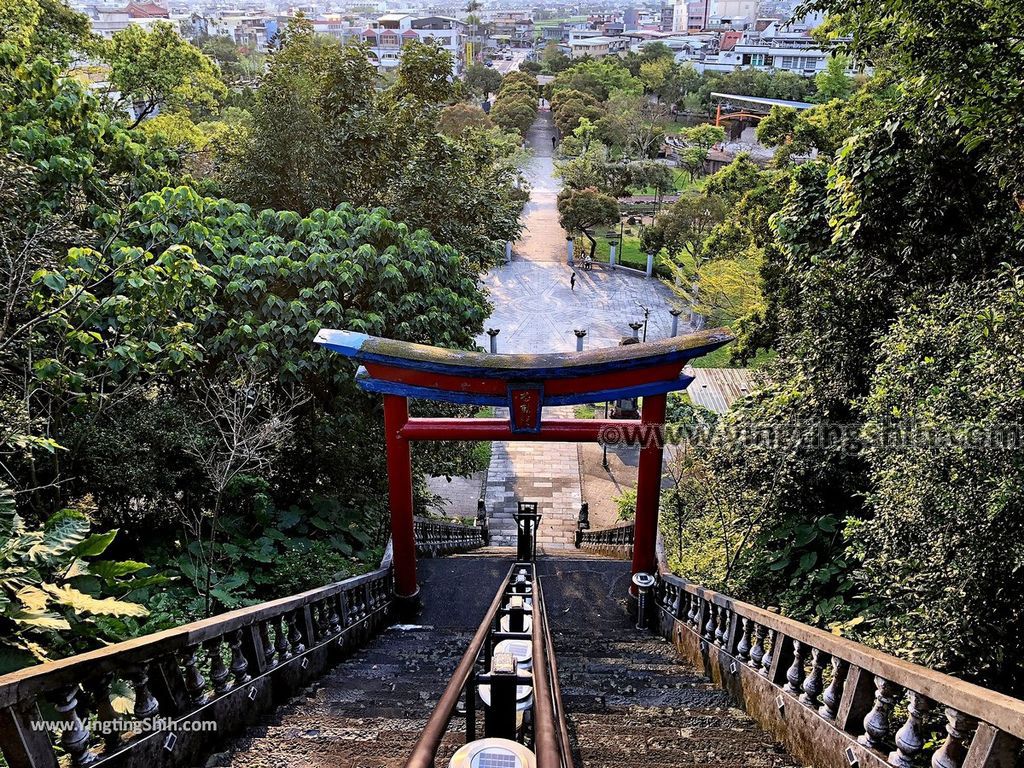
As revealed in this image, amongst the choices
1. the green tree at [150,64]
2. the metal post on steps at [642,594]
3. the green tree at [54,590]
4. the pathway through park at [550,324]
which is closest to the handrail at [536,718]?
the green tree at [54,590]

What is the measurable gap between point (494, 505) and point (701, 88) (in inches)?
2269

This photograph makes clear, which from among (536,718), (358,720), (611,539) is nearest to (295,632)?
(358,720)

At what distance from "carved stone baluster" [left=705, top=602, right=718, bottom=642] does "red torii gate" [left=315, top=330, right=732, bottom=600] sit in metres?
1.87

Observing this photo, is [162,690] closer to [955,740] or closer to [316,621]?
[316,621]

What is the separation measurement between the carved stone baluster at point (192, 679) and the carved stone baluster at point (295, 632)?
1.23 m

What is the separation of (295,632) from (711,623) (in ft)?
10.8

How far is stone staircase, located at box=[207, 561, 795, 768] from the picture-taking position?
3785 mm

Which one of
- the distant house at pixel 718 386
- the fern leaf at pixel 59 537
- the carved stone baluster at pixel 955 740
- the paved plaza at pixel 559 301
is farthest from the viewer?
the paved plaza at pixel 559 301

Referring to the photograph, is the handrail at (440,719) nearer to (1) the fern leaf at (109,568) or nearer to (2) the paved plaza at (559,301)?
(1) the fern leaf at (109,568)

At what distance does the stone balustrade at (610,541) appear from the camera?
37.1ft

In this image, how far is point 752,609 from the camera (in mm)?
4805

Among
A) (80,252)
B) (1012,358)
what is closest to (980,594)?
(1012,358)

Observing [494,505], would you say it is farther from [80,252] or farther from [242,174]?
[80,252]

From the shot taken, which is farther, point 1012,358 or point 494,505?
point 494,505
